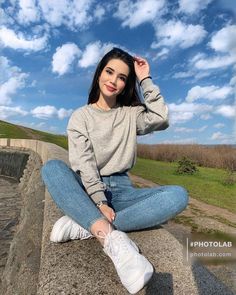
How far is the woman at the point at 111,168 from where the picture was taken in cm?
312

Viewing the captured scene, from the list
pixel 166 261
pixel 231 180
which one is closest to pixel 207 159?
pixel 231 180

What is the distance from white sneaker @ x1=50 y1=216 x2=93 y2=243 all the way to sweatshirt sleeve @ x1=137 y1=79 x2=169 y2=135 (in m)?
1.40

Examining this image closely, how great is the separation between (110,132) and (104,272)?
64.4 inches

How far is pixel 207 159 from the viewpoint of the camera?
17625 millimetres

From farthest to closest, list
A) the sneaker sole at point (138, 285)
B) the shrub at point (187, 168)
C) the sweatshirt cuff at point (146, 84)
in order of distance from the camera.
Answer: the shrub at point (187, 168) < the sweatshirt cuff at point (146, 84) < the sneaker sole at point (138, 285)

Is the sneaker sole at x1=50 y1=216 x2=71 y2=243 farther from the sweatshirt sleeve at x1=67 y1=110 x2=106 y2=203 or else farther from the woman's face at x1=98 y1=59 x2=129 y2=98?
the woman's face at x1=98 y1=59 x2=129 y2=98

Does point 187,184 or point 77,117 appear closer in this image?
point 77,117

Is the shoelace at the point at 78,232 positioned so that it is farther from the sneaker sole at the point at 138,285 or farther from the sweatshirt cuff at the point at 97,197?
the sneaker sole at the point at 138,285

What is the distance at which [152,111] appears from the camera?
157 inches

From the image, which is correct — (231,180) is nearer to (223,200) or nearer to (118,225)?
(223,200)

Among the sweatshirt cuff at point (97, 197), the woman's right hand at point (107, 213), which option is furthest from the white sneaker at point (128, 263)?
the sweatshirt cuff at point (97, 197)

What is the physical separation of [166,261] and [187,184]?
8.94m

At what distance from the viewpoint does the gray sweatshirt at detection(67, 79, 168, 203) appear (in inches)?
152

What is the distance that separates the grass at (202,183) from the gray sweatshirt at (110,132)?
5.46 meters
